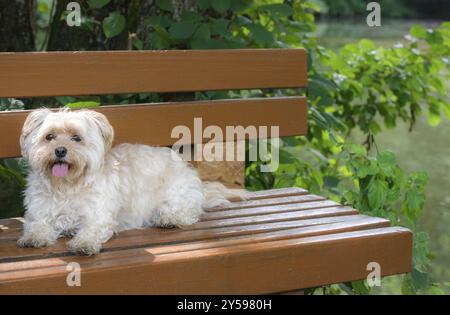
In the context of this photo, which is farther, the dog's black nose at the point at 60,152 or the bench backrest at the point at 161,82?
the bench backrest at the point at 161,82

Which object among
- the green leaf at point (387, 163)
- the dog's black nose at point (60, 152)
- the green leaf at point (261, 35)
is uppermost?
the green leaf at point (261, 35)

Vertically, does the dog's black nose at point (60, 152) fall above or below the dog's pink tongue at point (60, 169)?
above

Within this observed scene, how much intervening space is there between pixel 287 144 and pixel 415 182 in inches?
36.9

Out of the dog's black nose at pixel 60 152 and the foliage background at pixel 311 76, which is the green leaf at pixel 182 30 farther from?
the dog's black nose at pixel 60 152

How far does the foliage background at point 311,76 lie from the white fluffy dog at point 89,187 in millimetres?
408

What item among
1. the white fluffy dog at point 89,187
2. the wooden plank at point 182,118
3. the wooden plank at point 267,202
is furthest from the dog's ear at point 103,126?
the wooden plank at point 267,202

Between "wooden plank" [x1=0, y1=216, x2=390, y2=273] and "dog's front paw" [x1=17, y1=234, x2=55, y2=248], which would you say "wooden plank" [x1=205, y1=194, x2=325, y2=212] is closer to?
"wooden plank" [x1=0, y1=216, x2=390, y2=273]

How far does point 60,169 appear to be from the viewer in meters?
2.90

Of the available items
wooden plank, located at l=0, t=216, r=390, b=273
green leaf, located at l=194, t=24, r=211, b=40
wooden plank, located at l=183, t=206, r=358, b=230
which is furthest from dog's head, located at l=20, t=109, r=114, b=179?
green leaf, located at l=194, t=24, r=211, b=40

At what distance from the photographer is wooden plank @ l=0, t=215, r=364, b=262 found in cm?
A: 272

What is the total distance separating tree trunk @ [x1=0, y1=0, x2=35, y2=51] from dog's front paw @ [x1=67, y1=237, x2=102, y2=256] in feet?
7.52

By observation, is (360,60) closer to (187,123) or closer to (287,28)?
(287,28)

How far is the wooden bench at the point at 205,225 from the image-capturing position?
2.60 meters
